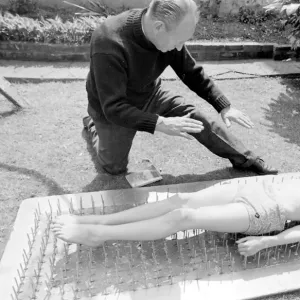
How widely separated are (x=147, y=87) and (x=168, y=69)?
263 centimetres

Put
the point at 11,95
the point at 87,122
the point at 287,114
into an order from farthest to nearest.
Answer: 1. the point at 287,114
2. the point at 11,95
3. the point at 87,122

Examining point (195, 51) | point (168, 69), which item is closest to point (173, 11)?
point (168, 69)

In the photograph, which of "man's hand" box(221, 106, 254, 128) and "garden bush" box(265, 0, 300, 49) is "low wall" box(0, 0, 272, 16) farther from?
"man's hand" box(221, 106, 254, 128)

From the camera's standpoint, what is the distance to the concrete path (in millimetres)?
5677

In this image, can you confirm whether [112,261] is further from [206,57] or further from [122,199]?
[206,57]

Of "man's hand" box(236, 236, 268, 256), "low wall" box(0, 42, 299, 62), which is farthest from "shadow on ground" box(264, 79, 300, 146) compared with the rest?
"man's hand" box(236, 236, 268, 256)

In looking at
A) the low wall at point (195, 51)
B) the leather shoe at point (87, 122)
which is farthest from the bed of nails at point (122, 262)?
the low wall at point (195, 51)

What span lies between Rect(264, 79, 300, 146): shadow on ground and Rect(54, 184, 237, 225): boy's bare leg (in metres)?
2.00

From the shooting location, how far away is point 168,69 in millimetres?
6195

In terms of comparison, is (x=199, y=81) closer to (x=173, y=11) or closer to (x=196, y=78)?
(x=196, y=78)

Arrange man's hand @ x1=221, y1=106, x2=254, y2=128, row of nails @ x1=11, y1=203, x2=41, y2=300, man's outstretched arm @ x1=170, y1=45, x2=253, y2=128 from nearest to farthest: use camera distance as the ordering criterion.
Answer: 1. row of nails @ x1=11, y1=203, x2=41, y2=300
2. man's hand @ x1=221, y1=106, x2=254, y2=128
3. man's outstretched arm @ x1=170, y1=45, x2=253, y2=128

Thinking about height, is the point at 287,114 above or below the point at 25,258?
above

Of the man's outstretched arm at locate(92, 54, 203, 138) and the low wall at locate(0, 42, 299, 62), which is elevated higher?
the man's outstretched arm at locate(92, 54, 203, 138)

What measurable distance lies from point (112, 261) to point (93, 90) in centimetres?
156
